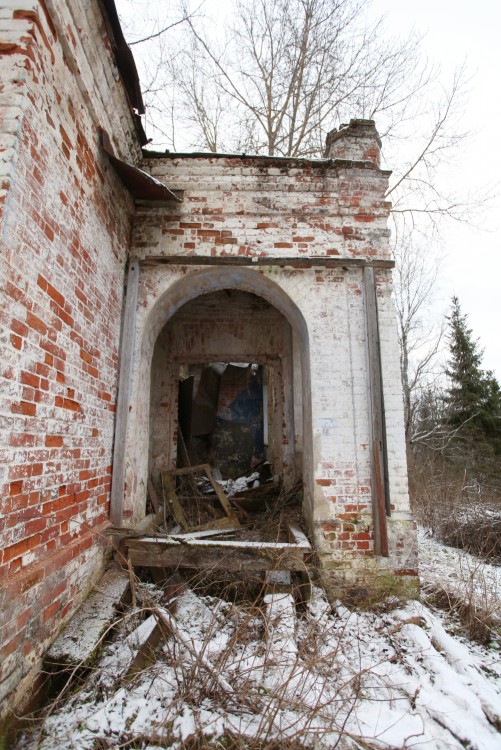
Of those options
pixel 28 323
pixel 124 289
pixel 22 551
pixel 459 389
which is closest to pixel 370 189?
pixel 124 289

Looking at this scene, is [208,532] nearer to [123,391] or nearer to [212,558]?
[212,558]

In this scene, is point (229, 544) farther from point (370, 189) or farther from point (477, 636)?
point (370, 189)

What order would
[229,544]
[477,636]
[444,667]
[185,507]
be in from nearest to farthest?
[444,667] → [477,636] → [229,544] → [185,507]

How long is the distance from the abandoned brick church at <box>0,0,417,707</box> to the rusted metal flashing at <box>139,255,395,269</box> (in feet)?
0.07

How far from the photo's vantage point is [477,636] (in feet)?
10.2

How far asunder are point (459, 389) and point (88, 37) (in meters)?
18.1

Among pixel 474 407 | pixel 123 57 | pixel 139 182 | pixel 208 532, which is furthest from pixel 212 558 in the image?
pixel 474 407

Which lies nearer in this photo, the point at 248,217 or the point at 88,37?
the point at 88,37

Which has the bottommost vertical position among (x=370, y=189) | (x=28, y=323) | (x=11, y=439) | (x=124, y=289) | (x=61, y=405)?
(x=11, y=439)

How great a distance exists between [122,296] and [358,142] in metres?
3.09

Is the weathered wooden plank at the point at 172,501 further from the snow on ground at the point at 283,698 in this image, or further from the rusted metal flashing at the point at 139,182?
the rusted metal flashing at the point at 139,182

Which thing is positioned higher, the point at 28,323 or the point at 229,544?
the point at 28,323

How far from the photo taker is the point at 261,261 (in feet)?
13.1

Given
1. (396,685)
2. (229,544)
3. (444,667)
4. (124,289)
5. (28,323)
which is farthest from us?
(124,289)
